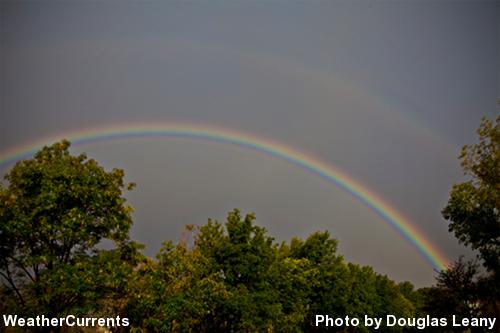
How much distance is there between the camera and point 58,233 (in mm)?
24672

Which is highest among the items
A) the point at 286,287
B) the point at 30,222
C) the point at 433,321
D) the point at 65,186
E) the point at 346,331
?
the point at 65,186

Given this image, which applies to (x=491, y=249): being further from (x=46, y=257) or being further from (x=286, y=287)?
(x=46, y=257)

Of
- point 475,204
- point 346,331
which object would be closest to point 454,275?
point 475,204

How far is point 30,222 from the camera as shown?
24.6 m

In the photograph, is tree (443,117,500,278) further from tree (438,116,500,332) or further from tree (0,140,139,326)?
tree (0,140,139,326)

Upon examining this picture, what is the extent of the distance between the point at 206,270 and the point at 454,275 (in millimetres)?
21236

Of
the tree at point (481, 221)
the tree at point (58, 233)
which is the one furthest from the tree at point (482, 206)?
the tree at point (58, 233)

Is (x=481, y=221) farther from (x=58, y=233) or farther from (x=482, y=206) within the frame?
(x=58, y=233)

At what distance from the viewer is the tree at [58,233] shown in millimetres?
24312

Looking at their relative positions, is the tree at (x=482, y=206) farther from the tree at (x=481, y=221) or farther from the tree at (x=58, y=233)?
the tree at (x=58, y=233)

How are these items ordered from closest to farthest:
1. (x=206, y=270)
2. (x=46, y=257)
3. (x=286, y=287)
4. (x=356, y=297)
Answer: (x=46, y=257) → (x=206, y=270) → (x=286, y=287) → (x=356, y=297)

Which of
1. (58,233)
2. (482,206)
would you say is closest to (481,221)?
(482,206)

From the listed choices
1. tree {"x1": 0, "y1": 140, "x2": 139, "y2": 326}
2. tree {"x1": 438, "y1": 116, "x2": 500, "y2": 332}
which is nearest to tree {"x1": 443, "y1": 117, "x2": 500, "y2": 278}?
tree {"x1": 438, "y1": 116, "x2": 500, "y2": 332}

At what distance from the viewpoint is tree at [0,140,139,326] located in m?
24.3
